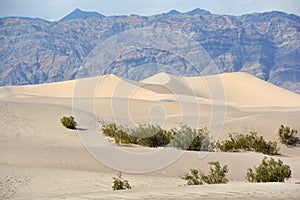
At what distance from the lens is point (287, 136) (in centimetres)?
2495

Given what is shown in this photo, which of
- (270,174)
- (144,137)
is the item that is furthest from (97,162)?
(144,137)

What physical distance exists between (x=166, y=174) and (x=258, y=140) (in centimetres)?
801

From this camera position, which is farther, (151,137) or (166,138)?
(166,138)

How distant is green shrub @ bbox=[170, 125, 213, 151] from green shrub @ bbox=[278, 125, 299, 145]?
4385 mm

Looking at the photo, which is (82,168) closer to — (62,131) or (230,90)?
(62,131)

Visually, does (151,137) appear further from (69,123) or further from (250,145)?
(69,123)

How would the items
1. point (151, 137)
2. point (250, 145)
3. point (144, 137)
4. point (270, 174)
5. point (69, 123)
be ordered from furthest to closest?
point (69, 123) → point (144, 137) → point (151, 137) → point (250, 145) → point (270, 174)

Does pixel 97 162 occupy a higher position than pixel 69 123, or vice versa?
pixel 69 123

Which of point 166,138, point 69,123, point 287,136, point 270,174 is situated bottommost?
point 270,174

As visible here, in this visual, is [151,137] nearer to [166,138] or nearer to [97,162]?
[166,138]

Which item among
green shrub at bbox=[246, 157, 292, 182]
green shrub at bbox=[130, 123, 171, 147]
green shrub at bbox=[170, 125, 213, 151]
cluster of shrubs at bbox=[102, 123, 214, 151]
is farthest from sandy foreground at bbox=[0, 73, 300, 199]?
green shrub at bbox=[170, 125, 213, 151]

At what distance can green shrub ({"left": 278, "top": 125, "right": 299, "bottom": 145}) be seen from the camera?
24859mm

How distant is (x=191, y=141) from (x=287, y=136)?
568cm

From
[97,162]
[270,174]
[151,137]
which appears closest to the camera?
[270,174]
